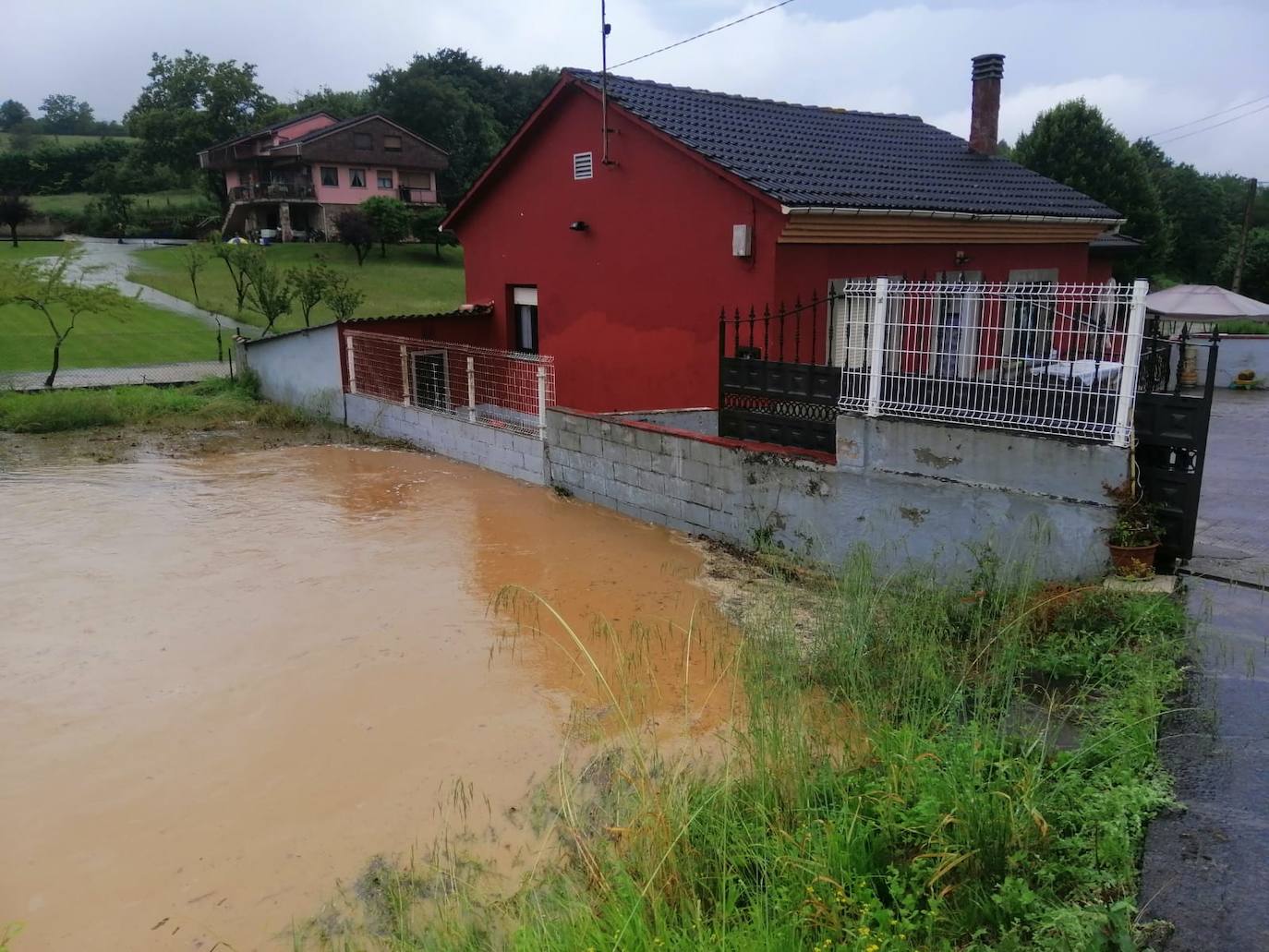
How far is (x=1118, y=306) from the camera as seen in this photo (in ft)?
20.4

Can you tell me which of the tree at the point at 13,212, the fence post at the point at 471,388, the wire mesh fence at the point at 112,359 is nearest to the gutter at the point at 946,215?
the fence post at the point at 471,388

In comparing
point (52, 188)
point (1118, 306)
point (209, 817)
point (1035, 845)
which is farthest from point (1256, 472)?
point (52, 188)

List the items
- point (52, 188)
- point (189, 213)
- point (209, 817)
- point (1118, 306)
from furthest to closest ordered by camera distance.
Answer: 1. point (52, 188)
2. point (189, 213)
3. point (1118, 306)
4. point (209, 817)

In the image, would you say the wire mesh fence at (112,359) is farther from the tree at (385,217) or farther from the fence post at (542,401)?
the tree at (385,217)

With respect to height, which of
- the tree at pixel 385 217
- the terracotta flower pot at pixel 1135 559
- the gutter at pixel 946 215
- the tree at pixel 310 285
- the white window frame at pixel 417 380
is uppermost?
the tree at pixel 385 217

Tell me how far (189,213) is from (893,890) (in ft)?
189

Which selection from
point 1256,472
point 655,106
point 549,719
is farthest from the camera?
point 655,106

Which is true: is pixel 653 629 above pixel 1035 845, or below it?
below

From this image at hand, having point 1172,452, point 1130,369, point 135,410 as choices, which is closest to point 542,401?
point 1130,369

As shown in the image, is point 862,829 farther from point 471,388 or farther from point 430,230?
point 430,230

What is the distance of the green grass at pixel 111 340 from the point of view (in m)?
21.5

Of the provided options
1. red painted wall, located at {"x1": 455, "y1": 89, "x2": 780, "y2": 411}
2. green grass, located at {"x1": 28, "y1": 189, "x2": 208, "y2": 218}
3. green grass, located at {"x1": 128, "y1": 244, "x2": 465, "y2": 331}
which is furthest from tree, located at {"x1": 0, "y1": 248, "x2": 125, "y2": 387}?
green grass, located at {"x1": 28, "y1": 189, "x2": 208, "y2": 218}

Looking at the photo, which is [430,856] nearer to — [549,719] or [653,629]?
[549,719]

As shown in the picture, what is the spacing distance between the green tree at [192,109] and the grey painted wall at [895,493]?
180 feet
